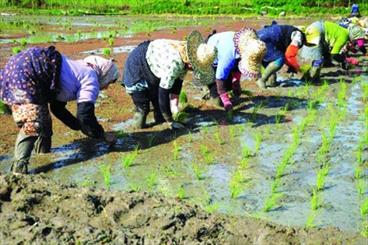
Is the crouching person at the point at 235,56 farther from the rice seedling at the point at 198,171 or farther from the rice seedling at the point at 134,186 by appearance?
the rice seedling at the point at 134,186

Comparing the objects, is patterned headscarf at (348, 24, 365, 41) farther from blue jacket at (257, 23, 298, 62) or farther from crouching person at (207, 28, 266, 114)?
crouching person at (207, 28, 266, 114)

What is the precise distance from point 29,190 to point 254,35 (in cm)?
340

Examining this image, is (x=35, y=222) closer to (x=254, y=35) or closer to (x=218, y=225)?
(x=218, y=225)

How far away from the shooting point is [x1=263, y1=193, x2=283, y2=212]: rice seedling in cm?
355

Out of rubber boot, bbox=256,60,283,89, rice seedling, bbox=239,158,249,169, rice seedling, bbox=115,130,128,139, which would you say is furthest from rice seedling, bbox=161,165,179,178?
rubber boot, bbox=256,60,283,89

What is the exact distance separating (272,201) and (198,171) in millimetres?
805

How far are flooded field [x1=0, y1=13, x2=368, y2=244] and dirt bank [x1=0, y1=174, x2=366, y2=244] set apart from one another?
35 centimetres

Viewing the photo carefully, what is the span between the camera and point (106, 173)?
4.15m

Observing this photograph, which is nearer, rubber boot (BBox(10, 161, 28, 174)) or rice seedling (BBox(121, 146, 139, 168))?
rubber boot (BBox(10, 161, 28, 174))

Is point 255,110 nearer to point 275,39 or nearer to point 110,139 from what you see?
point 275,39

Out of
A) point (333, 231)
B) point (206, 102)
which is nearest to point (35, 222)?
point (333, 231)

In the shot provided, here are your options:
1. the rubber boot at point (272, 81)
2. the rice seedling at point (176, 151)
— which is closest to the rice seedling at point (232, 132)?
the rice seedling at point (176, 151)

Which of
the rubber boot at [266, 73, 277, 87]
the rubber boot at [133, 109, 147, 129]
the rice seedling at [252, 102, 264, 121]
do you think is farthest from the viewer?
the rubber boot at [266, 73, 277, 87]

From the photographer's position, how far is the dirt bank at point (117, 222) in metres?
2.71
